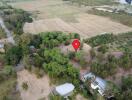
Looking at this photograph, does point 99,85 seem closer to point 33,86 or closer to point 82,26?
point 33,86

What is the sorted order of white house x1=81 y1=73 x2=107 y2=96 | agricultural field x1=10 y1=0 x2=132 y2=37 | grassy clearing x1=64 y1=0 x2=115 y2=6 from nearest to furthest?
white house x1=81 y1=73 x2=107 y2=96
agricultural field x1=10 y1=0 x2=132 y2=37
grassy clearing x1=64 y1=0 x2=115 y2=6

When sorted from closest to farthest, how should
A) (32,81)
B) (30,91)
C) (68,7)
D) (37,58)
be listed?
1. (30,91)
2. (32,81)
3. (37,58)
4. (68,7)

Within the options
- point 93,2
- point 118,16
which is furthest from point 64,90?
point 93,2

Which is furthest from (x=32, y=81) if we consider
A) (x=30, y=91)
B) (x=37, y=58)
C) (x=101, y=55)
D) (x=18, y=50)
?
(x=101, y=55)

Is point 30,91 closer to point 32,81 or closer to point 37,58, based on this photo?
point 32,81

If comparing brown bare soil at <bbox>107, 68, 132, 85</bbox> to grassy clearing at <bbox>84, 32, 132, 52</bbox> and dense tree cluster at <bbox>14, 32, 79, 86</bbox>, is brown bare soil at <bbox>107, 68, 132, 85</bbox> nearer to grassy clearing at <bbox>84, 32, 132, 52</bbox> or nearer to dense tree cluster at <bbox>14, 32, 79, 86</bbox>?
dense tree cluster at <bbox>14, 32, 79, 86</bbox>

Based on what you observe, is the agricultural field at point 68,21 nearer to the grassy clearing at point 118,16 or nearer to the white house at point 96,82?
the grassy clearing at point 118,16

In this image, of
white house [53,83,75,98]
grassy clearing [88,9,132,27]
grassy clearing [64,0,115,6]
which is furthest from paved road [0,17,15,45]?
grassy clearing [64,0,115,6]
